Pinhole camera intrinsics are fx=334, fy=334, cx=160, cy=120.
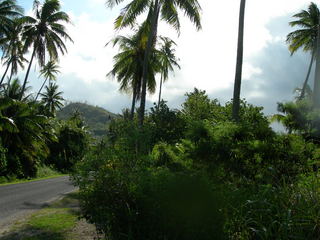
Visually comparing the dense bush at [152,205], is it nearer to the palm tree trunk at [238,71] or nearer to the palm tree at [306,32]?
the palm tree trunk at [238,71]

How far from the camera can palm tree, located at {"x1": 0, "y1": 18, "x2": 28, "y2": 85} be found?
2712 centimetres

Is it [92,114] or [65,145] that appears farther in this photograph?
[92,114]

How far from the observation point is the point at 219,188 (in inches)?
197

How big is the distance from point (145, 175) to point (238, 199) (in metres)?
1.36

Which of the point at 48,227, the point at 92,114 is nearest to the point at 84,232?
the point at 48,227

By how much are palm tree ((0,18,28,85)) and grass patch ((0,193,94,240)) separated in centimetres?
2194

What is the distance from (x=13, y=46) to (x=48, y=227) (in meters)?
26.6

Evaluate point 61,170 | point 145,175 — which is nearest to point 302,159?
point 145,175

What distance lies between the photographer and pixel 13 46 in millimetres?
29688

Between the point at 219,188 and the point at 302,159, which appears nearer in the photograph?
the point at 219,188

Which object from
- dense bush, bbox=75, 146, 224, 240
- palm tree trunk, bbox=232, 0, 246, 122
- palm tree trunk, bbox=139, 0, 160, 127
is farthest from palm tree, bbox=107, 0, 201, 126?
dense bush, bbox=75, 146, 224, 240

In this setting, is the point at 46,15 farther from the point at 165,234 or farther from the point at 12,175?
the point at 165,234

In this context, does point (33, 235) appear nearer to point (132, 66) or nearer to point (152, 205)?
point (152, 205)

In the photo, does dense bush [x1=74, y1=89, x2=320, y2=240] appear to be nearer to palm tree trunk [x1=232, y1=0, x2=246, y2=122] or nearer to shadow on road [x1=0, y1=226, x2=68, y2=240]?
shadow on road [x1=0, y1=226, x2=68, y2=240]
